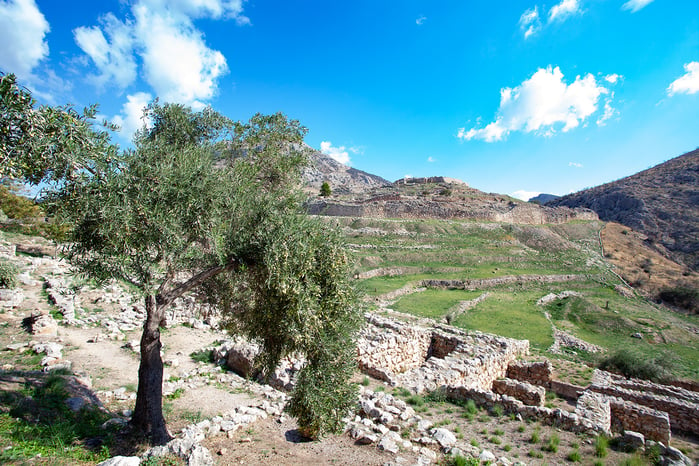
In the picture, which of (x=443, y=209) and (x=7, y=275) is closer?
(x=7, y=275)

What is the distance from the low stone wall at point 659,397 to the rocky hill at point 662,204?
74.3 metres

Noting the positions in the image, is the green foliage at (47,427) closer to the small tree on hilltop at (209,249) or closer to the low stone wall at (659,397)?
the small tree on hilltop at (209,249)

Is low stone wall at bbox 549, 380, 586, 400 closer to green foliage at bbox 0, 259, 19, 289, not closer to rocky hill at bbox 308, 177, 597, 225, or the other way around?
green foliage at bbox 0, 259, 19, 289


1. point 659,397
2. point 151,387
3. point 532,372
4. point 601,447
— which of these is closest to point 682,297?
point 659,397

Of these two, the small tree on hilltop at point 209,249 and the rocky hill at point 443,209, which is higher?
the rocky hill at point 443,209

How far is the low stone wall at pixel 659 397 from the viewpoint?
1238 centimetres

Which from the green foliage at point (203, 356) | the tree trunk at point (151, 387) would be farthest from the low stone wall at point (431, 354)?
the tree trunk at point (151, 387)

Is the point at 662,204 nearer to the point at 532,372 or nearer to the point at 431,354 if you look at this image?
the point at 532,372

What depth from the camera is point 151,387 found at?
298 inches

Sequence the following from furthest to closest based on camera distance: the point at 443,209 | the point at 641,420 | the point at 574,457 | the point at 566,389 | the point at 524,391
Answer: the point at 443,209 < the point at 566,389 < the point at 524,391 < the point at 641,420 < the point at 574,457

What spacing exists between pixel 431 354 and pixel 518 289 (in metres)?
25.3

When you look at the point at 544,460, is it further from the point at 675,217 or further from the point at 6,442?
the point at 675,217

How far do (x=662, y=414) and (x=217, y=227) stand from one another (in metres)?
15.6

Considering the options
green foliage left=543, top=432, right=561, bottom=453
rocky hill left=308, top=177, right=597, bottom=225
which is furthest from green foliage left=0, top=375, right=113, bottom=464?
rocky hill left=308, top=177, right=597, bottom=225
